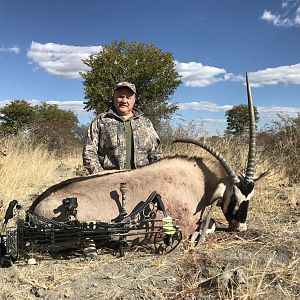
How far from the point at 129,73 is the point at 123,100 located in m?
13.8

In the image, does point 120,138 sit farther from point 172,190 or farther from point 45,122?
point 45,122

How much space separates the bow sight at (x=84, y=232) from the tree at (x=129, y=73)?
561 inches

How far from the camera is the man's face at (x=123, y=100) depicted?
5.04m

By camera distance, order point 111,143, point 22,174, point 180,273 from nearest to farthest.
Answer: point 180,273, point 111,143, point 22,174

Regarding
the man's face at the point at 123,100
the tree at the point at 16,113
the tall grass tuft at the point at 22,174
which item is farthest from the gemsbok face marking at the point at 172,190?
the tree at the point at 16,113

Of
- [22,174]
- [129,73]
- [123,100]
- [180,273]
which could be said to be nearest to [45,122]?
[129,73]

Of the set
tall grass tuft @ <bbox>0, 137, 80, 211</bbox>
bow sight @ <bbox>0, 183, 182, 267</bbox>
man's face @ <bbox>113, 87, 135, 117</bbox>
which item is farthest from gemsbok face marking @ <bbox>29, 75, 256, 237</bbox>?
tall grass tuft @ <bbox>0, 137, 80, 211</bbox>

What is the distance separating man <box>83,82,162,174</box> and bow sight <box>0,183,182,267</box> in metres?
1.14

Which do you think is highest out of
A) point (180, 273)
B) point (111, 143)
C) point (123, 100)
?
point (123, 100)

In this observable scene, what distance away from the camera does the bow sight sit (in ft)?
11.6

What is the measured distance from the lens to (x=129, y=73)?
729 inches

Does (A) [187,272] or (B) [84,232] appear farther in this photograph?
(B) [84,232]

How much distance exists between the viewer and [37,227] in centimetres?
358

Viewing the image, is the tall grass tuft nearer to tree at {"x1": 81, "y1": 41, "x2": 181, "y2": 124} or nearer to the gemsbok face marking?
the gemsbok face marking
